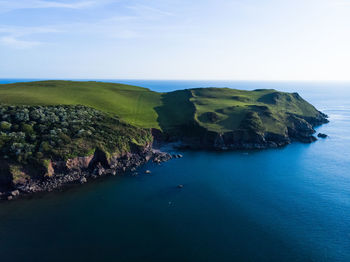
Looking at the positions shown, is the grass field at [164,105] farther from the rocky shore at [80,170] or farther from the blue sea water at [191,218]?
the blue sea water at [191,218]

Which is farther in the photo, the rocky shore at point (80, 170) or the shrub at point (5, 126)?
the shrub at point (5, 126)

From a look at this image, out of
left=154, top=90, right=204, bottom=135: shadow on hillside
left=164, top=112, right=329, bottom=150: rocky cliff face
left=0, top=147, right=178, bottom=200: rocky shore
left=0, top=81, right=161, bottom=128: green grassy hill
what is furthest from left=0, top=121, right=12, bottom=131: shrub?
left=164, top=112, right=329, bottom=150: rocky cliff face

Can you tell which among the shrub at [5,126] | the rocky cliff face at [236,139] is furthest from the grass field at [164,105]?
the shrub at [5,126]

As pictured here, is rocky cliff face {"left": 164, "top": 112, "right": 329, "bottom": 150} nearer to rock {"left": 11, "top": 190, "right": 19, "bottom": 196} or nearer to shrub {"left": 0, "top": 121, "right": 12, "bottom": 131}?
shrub {"left": 0, "top": 121, "right": 12, "bottom": 131}

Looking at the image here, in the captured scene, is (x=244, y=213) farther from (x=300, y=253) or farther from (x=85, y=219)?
(x=85, y=219)

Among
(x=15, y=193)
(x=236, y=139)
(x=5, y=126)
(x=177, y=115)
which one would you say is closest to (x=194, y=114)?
(x=177, y=115)

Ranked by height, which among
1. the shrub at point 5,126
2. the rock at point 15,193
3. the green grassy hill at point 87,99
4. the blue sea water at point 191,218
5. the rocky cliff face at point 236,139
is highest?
the green grassy hill at point 87,99

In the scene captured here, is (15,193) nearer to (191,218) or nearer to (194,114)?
(191,218)
